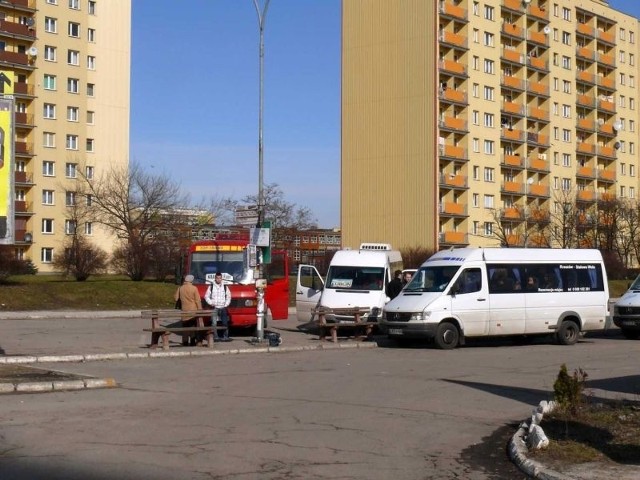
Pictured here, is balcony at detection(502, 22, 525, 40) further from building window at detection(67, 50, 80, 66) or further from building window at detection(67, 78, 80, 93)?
building window at detection(67, 78, 80, 93)

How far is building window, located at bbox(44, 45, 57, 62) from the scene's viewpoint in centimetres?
7125

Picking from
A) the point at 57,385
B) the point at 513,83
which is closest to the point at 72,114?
the point at 513,83

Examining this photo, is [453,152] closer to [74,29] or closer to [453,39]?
[453,39]

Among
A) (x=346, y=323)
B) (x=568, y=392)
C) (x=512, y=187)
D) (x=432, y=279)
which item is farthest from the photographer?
(x=512, y=187)

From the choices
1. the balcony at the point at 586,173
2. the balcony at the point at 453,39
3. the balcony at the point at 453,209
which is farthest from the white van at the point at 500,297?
the balcony at the point at 586,173

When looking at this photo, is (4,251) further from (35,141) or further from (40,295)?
(35,141)

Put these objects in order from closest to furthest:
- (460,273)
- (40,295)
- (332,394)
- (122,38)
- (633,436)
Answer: (633,436)
(332,394)
(460,273)
(40,295)
(122,38)

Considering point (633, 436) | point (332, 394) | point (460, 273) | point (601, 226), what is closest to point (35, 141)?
point (601, 226)

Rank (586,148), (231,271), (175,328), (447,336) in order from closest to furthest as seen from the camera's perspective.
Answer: (175,328) < (447,336) < (231,271) < (586,148)

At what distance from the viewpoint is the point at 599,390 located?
45.6 feet

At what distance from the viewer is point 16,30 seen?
68875 millimetres

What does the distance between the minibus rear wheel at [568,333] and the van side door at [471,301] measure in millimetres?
2466

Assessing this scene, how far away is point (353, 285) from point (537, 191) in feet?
189

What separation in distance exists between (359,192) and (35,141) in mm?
26415
